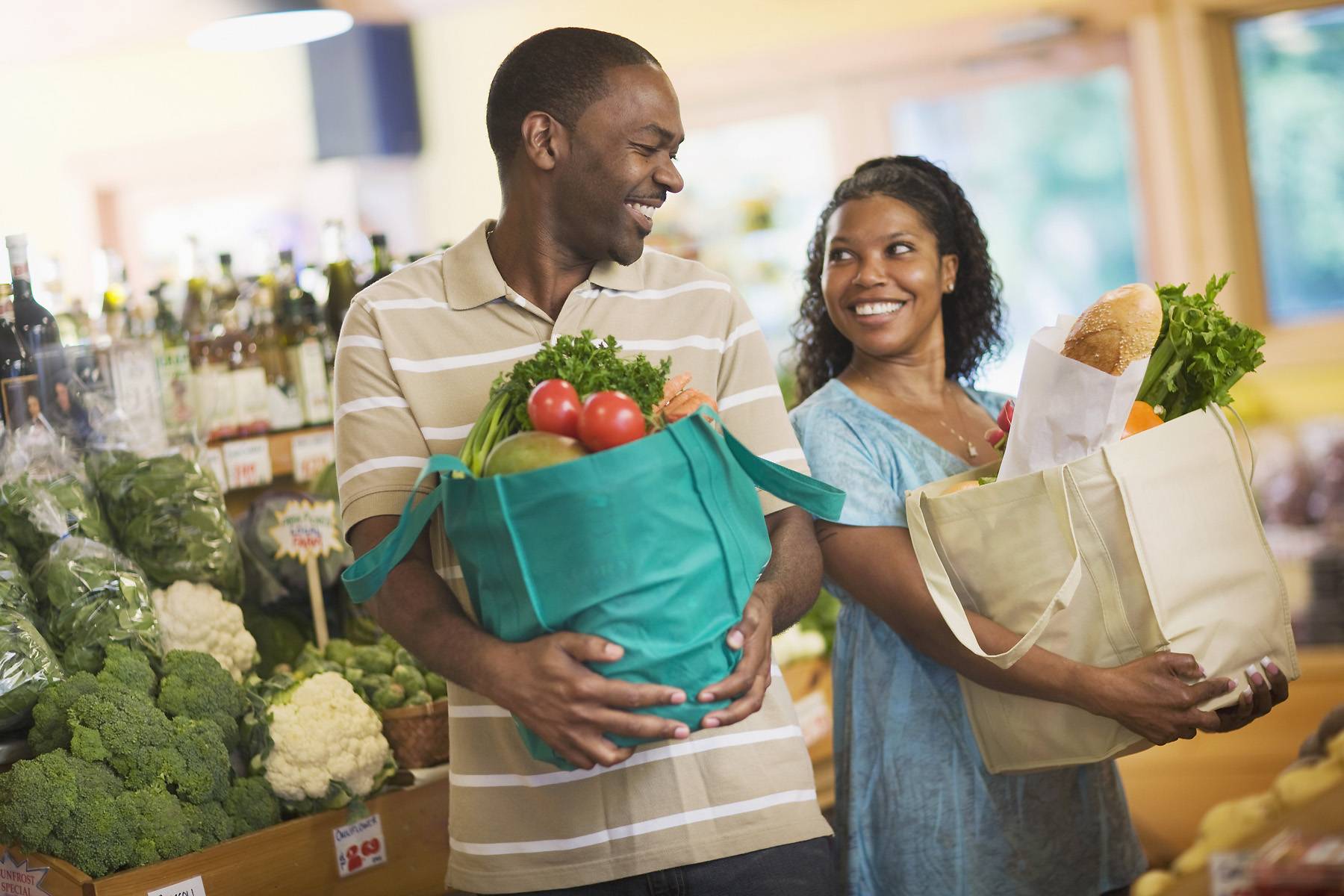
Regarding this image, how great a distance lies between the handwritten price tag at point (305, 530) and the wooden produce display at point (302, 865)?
0.45 meters

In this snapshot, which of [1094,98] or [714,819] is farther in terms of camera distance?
[1094,98]

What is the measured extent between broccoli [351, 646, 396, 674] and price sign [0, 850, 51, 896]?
0.56 m

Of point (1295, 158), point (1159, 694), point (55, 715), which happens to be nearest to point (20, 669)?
point (55, 715)

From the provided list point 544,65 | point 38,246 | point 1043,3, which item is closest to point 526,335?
point 544,65

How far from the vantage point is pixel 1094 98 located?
4816 mm

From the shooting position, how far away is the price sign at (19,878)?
1.66 meters

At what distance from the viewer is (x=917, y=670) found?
5.73 feet

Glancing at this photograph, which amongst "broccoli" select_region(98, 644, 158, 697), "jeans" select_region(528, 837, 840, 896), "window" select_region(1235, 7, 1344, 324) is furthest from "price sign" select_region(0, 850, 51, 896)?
"window" select_region(1235, 7, 1344, 324)

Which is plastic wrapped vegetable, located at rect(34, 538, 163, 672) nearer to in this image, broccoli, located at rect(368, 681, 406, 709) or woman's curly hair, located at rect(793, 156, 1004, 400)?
broccoli, located at rect(368, 681, 406, 709)

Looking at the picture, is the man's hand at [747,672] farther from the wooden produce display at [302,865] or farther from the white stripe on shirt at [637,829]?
the wooden produce display at [302,865]

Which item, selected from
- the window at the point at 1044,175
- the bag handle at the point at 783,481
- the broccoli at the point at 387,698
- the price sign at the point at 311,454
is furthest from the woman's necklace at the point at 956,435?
the window at the point at 1044,175

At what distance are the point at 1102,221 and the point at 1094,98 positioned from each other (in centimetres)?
44

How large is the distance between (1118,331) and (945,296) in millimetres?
560

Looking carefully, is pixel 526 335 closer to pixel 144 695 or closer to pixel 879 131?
pixel 144 695
